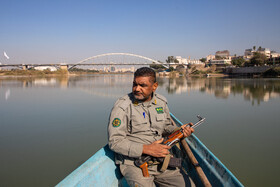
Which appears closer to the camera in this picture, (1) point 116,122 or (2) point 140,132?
(1) point 116,122

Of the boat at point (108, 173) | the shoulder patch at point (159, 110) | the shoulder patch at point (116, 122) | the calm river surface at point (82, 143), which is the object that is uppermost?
the shoulder patch at point (159, 110)

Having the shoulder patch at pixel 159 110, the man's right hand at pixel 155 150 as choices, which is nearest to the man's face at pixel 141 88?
the shoulder patch at pixel 159 110

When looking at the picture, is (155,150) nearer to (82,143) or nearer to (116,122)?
(116,122)

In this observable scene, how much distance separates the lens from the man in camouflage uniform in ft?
6.84

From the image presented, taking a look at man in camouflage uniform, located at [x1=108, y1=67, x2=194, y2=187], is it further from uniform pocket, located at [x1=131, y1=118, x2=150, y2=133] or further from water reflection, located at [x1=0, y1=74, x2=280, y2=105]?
water reflection, located at [x1=0, y1=74, x2=280, y2=105]

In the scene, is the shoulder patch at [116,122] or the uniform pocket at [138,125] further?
the uniform pocket at [138,125]

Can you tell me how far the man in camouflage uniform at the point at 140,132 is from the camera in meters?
2.09

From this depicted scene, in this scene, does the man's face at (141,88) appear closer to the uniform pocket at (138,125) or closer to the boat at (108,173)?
the uniform pocket at (138,125)

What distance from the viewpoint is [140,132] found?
231 centimetres

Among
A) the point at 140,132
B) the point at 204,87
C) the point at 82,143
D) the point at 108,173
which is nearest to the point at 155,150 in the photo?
the point at 140,132

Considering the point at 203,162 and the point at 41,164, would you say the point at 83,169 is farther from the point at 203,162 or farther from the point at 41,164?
the point at 41,164

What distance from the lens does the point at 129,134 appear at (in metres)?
2.30

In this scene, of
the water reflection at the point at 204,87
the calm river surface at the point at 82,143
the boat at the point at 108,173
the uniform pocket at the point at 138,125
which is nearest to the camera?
the boat at the point at 108,173

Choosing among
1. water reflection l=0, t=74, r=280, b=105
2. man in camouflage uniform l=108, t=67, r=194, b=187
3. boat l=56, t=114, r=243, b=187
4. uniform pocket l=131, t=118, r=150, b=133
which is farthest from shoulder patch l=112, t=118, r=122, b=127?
water reflection l=0, t=74, r=280, b=105
